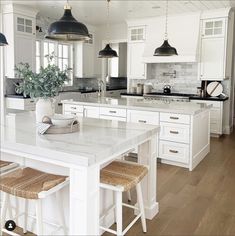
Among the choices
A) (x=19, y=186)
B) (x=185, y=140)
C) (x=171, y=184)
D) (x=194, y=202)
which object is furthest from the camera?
(x=185, y=140)

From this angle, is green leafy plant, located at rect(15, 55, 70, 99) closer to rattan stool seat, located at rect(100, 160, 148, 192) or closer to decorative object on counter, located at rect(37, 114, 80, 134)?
decorative object on counter, located at rect(37, 114, 80, 134)

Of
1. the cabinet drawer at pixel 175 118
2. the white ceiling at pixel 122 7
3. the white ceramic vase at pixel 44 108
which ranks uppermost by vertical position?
the white ceiling at pixel 122 7

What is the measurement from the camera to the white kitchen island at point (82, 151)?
172 centimetres

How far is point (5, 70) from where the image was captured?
6.37 metres

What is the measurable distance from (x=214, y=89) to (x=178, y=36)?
154 cm

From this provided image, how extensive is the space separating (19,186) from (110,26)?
284 inches

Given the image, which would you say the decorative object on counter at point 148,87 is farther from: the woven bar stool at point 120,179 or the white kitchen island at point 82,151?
the woven bar stool at point 120,179

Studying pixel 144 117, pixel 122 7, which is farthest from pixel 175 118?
pixel 122 7

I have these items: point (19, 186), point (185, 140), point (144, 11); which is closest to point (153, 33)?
point (144, 11)

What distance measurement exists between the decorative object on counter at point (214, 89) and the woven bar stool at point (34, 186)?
537cm

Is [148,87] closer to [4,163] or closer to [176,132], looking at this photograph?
[176,132]

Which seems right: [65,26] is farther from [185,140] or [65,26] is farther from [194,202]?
[185,140]

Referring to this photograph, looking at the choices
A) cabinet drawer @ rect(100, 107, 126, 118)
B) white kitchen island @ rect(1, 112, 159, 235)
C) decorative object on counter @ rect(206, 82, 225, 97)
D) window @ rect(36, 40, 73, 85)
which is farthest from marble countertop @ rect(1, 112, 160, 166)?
decorative object on counter @ rect(206, 82, 225, 97)

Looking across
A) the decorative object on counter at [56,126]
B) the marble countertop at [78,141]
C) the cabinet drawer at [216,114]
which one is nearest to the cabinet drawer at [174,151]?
the marble countertop at [78,141]
